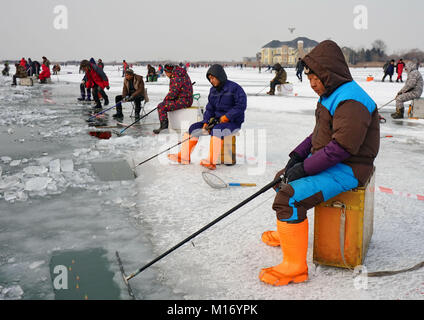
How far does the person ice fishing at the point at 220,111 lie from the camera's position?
5.84 m

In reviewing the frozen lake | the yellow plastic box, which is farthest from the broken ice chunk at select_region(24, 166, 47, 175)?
the yellow plastic box

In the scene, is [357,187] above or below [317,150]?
below

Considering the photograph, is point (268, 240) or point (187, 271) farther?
point (268, 240)

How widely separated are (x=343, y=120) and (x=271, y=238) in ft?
4.56

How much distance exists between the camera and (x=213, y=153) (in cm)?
602

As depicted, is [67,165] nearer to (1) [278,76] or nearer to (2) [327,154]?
(2) [327,154]

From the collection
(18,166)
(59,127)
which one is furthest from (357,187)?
(59,127)

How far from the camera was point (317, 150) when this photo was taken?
2.92m

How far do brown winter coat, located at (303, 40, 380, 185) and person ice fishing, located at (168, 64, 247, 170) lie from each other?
303 centimetres

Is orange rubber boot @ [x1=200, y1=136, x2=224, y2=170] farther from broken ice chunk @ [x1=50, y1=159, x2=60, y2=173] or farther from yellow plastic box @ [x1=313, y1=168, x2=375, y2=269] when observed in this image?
yellow plastic box @ [x1=313, y1=168, x2=375, y2=269]

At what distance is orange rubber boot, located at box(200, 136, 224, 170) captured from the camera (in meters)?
5.92

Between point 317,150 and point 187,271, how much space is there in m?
1.34
